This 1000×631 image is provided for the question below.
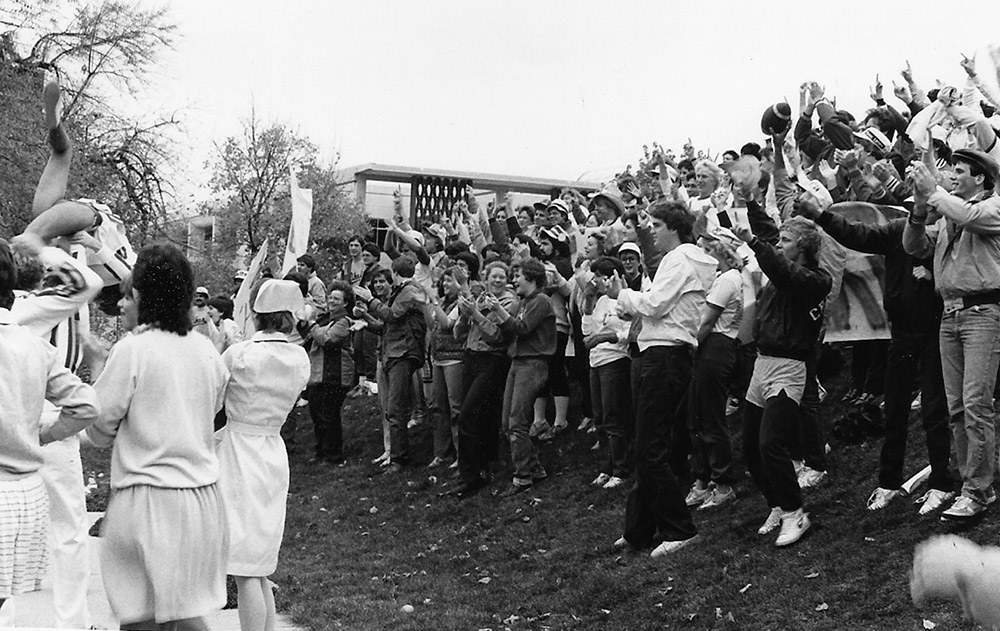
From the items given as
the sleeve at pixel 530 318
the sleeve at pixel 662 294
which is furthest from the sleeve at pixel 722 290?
the sleeve at pixel 530 318

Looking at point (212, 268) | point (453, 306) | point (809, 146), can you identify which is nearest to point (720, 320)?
point (809, 146)

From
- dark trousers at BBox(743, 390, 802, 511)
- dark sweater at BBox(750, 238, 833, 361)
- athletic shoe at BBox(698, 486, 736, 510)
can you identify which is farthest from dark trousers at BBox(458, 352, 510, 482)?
dark trousers at BBox(743, 390, 802, 511)

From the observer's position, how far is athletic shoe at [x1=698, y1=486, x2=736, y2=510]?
9.52m

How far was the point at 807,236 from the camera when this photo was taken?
8.48 meters

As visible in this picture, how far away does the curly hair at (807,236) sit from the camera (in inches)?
333

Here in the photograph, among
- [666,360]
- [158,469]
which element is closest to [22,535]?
[158,469]

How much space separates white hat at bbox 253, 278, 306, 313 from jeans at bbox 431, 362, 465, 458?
21.8ft

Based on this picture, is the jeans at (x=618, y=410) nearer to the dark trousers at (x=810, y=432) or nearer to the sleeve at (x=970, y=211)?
the dark trousers at (x=810, y=432)

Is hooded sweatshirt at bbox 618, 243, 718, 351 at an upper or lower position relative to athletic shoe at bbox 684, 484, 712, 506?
upper

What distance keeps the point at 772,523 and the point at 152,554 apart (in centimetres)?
475

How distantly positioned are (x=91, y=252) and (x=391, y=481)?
309 inches

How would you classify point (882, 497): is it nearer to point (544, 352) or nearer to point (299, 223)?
point (544, 352)

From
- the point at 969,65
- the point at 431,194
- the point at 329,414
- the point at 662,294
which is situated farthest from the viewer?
the point at 431,194

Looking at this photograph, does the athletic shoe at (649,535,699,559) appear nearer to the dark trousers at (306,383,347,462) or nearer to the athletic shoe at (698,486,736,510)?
the athletic shoe at (698,486,736,510)
